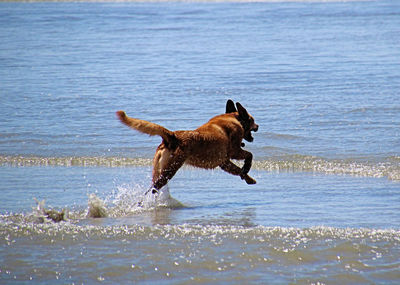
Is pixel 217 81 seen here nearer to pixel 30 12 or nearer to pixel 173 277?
pixel 173 277

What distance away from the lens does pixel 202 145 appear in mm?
7211

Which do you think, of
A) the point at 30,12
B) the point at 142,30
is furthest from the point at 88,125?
the point at 30,12

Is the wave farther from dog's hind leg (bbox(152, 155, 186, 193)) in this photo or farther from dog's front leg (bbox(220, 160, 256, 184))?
dog's hind leg (bbox(152, 155, 186, 193))

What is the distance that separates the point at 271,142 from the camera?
10242mm

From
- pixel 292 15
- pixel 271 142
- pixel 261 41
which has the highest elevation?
pixel 292 15

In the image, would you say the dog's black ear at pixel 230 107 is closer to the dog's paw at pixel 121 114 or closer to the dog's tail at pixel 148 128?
the dog's tail at pixel 148 128

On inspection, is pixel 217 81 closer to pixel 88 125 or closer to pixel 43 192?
pixel 88 125

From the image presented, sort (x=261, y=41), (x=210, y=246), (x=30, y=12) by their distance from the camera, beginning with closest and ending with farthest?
(x=210, y=246), (x=261, y=41), (x=30, y=12)

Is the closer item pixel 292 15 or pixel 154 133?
pixel 154 133

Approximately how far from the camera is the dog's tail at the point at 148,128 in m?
6.54

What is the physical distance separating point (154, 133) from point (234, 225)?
4.59ft

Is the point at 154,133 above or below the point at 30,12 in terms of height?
below

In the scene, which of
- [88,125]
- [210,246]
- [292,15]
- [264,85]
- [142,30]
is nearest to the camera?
[210,246]

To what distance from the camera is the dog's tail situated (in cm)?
654
